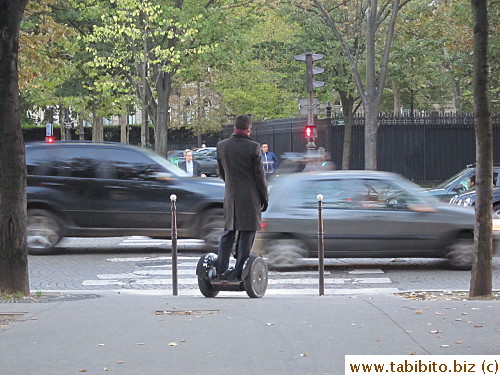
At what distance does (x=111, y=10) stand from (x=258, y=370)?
27817 mm

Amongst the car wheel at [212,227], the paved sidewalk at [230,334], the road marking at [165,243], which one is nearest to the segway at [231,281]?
the paved sidewalk at [230,334]

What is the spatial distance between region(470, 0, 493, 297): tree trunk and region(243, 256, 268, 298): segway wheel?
236 cm

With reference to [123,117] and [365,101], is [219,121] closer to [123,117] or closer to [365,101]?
[123,117]

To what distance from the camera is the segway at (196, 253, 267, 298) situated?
10.1 metres

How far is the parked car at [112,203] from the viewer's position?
55.8ft

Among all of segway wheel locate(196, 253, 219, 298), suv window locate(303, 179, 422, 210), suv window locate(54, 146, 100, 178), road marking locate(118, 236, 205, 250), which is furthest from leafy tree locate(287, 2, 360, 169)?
segway wheel locate(196, 253, 219, 298)

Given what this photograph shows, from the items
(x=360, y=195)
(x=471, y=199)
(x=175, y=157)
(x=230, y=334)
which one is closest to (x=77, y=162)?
(x=360, y=195)

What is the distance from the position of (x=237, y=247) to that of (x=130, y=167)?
24.6ft

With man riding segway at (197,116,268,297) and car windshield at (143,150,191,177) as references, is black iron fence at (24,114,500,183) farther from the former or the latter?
man riding segway at (197,116,268,297)

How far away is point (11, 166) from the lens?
34.3ft

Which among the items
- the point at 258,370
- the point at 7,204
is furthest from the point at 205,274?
the point at 258,370

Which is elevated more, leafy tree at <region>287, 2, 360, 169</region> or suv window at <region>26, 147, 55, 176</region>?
leafy tree at <region>287, 2, 360, 169</region>

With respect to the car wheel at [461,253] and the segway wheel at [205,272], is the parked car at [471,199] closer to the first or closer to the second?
the car wheel at [461,253]

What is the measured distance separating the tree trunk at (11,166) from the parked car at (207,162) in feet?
113
